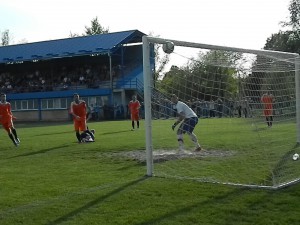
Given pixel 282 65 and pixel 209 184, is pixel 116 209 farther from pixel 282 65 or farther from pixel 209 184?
pixel 282 65

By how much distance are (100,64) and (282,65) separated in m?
40.0

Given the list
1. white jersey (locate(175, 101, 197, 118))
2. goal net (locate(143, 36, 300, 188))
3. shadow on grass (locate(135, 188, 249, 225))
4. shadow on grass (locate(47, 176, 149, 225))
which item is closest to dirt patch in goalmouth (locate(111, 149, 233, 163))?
goal net (locate(143, 36, 300, 188))

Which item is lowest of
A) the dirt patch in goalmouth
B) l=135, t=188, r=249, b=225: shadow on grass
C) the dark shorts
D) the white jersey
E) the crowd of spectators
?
l=135, t=188, r=249, b=225: shadow on grass

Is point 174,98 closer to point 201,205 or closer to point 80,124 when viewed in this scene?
point 201,205

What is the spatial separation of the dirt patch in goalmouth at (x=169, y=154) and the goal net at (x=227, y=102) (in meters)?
0.03

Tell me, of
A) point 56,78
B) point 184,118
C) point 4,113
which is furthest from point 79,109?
point 56,78

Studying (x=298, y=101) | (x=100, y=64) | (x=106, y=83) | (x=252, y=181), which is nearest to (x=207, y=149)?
(x=298, y=101)

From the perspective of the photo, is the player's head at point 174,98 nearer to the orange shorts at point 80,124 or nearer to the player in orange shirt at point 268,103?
the player in orange shirt at point 268,103

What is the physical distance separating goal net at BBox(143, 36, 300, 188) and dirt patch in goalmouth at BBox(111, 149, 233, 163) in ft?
0.09

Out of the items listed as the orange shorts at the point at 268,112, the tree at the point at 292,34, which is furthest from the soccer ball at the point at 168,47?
the tree at the point at 292,34

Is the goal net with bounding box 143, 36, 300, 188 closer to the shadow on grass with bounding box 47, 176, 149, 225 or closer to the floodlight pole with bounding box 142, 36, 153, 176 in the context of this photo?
the floodlight pole with bounding box 142, 36, 153, 176

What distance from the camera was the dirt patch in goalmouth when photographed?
11570mm

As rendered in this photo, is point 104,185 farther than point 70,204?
Yes

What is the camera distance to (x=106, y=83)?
46.9 m
